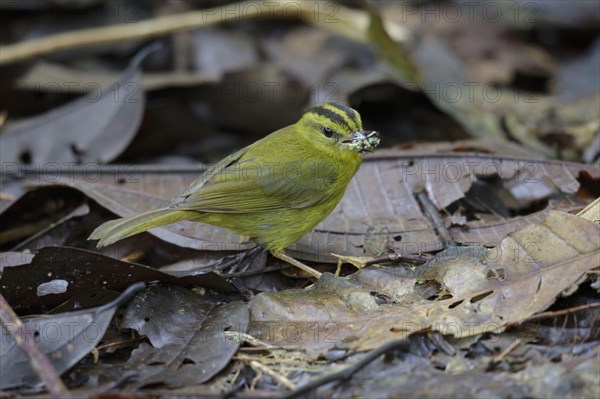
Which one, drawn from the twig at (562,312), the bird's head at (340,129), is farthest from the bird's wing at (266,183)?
the twig at (562,312)

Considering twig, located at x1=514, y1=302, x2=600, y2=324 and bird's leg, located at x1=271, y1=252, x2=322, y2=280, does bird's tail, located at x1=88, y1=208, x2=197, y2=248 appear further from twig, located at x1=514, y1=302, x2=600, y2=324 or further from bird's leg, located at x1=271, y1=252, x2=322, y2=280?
twig, located at x1=514, y1=302, x2=600, y2=324

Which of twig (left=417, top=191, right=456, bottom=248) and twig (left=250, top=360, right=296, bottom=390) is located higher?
twig (left=417, top=191, right=456, bottom=248)

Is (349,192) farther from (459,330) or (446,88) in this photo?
(446,88)

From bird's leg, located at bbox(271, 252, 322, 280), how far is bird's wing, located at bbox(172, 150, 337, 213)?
363 mm

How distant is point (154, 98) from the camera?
23.0 feet

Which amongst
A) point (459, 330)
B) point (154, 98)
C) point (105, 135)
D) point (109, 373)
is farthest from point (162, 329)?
point (154, 98)

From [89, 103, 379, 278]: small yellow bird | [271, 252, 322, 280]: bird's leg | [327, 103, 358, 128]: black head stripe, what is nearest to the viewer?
[271, 252, 322, 280]: bird's leg

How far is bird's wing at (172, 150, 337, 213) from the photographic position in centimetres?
484

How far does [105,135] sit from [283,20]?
3361 millimetres

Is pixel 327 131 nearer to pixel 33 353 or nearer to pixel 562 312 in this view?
pixel 562 312

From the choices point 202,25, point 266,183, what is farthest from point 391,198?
point 202,25

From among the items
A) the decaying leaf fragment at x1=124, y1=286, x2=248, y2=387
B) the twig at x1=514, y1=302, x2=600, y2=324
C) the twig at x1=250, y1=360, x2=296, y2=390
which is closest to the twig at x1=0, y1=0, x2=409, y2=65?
the decaying leaf fragment at x1=124, y1=286, x2=248, y2=387

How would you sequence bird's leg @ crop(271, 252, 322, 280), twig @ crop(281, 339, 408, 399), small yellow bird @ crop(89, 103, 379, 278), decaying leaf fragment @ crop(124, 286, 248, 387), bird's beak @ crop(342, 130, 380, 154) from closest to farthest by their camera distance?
twig @ crop(281, 339, 408, 399) < decaying leaf fragment @ crop(124, 286, 248, 387) < bird's leg @ crop(271, 252, 322, 280) < small yellow bird @ crop(89, 103, 379, 278) < bird's beak @ crop(342, 130, 380, 154)

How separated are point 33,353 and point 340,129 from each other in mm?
2603
